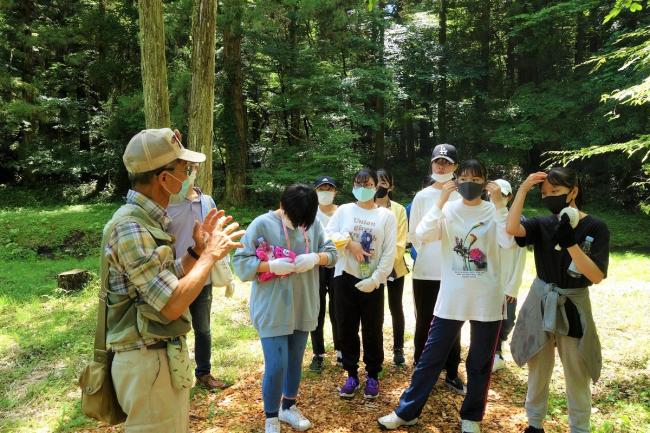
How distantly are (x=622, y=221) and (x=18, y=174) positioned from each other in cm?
2433

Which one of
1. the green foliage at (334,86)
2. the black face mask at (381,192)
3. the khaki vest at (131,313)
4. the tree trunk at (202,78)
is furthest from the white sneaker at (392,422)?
the green foliage at (334,86)

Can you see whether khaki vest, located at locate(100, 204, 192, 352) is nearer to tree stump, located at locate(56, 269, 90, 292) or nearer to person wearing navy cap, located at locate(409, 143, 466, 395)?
person wearing navy cap, located at locate(409, 143, 466, 395)

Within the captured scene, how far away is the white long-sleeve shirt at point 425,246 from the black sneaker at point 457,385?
95cm

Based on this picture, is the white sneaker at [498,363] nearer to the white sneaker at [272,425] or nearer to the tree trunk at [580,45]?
the white sneaker at [272,425]

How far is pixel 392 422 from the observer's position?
10.7ft

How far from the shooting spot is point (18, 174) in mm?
19578

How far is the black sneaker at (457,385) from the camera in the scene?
153 inches

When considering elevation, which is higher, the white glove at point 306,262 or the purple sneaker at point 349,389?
the white glove at point 306,262

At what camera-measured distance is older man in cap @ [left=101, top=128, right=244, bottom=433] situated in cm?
189

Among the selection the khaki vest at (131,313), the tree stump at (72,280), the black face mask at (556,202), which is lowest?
the tree stump at (72,280)

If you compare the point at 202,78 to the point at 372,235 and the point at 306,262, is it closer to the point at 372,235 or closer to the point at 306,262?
Result: the point at 372,235

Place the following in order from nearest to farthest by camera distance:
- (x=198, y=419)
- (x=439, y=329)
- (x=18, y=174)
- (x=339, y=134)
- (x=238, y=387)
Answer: (x=439, y=329), (x=198, y=419), (x=238, y=387), (x=339, y=134), (x=18, y=174)

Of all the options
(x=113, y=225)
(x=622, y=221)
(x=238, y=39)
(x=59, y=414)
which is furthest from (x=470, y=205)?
(x=622, y=221)

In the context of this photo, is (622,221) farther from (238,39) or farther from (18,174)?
(18,174)
